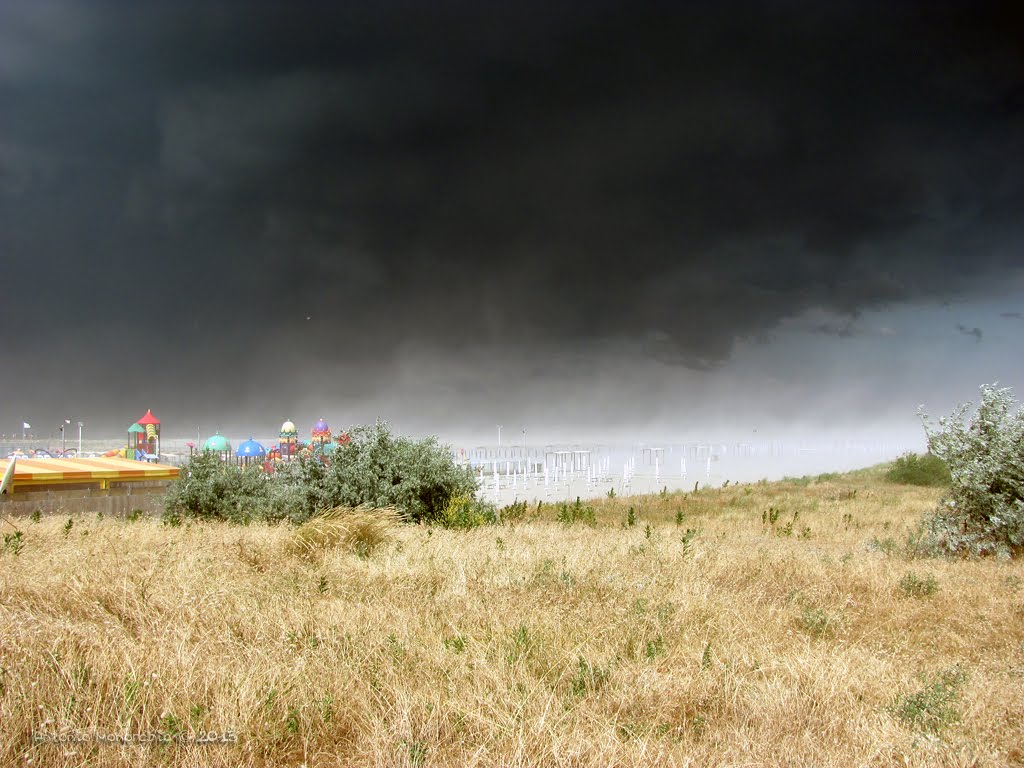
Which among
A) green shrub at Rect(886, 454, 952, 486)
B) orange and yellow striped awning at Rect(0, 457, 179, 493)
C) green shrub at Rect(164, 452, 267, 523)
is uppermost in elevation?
orange and yellow striped awning at Rect(0, 457, 179, 493)

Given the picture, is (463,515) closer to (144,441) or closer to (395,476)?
(395,476)

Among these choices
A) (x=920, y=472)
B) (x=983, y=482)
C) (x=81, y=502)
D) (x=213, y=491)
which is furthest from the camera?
(x=920, y=472)

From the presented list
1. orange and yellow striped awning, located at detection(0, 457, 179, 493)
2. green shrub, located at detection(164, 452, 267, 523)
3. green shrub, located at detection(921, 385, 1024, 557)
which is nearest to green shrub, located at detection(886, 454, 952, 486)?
green shrub, located at detection(921, 385, 1024, 557)

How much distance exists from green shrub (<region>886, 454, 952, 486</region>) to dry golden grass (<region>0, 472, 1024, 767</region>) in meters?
35.0

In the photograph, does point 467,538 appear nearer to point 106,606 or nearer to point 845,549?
point 106,606

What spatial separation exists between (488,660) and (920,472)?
1713 inches

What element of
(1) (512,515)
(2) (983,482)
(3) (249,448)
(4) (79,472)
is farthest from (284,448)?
(2) (983,482)

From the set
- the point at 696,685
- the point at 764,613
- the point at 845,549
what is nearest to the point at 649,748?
the point at 696,685

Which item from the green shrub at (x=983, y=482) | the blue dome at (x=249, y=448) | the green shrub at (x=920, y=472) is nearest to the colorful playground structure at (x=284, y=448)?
the blue dome at (x=249, y=448)

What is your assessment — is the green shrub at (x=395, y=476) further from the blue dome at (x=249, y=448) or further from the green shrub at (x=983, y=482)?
the blue dome at (x=249, y=448)

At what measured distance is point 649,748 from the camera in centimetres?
364

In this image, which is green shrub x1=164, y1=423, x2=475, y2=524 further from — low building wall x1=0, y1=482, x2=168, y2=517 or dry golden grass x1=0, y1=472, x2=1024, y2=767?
dry golden grass x1=0, y1=472, x2=1024, y2=767

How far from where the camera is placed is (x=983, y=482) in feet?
39.9

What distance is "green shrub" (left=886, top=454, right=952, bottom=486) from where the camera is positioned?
127ft
